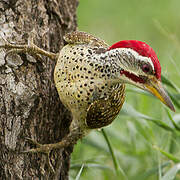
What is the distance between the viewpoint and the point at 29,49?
9.68 feet

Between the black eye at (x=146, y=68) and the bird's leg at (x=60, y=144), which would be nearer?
the black eye at (x=146, y=68)

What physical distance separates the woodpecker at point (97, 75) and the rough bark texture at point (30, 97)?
0.09 m

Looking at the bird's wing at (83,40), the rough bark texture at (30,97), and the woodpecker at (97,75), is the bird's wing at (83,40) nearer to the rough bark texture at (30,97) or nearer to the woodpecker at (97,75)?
the woodpecker at (97,75)

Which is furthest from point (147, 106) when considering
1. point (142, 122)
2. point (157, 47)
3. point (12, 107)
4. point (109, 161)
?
point (157, 47)

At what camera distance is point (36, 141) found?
2922 mm

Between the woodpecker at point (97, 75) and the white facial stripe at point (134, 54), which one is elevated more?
the white facial stripe at point (134, 54)

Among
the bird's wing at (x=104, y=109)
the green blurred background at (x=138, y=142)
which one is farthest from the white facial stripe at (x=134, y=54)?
the green blurred background at (x=138, y=142)

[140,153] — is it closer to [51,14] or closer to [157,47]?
[51,14]

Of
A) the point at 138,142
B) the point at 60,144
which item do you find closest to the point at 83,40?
the point at 60,144

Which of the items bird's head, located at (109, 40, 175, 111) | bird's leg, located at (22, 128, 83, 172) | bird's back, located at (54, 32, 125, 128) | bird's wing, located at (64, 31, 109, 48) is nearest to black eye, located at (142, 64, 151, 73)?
bird's head, located at (109, 40, 175, 111)

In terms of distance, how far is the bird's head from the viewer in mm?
2478

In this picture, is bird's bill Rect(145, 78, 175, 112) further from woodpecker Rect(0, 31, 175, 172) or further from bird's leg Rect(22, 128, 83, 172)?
bird's leg Rect(22, 128, 83, 172)

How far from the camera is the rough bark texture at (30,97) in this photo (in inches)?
111

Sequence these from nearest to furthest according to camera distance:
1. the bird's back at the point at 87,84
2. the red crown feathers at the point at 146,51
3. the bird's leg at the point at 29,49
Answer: the red crown feathers at the point at 146,51
the bird's back at the point at 87,84
the bird's leg at the point at 29,49
